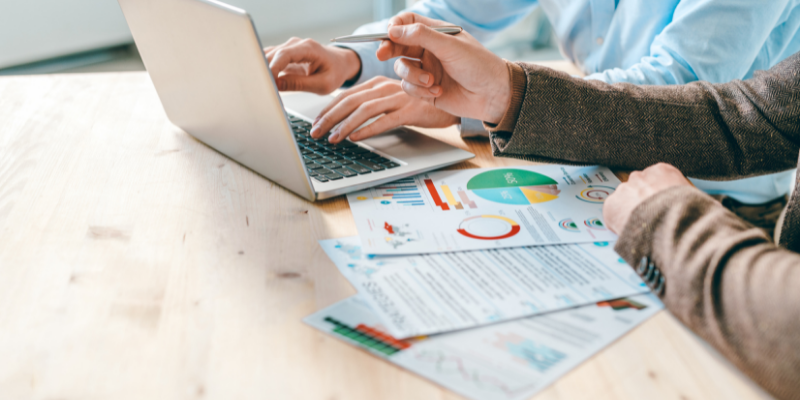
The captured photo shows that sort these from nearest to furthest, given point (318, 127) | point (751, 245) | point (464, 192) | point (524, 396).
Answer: point (524, 396)
point (751, 245)
point (464, 192)
point (318, 127)

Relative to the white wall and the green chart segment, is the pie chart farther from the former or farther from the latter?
the white wall

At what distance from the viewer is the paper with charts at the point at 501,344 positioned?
35 centimetres

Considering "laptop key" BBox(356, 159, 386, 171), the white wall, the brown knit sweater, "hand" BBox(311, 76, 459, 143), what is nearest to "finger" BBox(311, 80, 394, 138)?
"hand" BBox(311, 76, 459, 143)

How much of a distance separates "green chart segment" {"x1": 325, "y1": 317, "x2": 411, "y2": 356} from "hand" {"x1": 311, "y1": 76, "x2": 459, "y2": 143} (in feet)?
1.19

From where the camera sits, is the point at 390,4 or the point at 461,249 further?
the point at 390,4

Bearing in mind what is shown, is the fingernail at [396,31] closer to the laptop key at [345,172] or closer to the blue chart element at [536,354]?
the laptop key at [345,172]

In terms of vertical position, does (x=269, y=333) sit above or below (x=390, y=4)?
above

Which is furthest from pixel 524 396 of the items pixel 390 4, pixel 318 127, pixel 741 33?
pixel 390 4

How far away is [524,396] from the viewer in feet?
1.11

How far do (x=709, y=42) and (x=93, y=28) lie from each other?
176cm

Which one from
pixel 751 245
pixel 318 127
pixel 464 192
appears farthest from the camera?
pixel 318 127

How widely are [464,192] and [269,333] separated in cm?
32

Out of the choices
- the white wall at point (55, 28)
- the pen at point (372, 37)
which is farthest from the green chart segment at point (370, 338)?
the white wall at point (55, 28)

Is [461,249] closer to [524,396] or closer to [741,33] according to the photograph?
[524,396]
